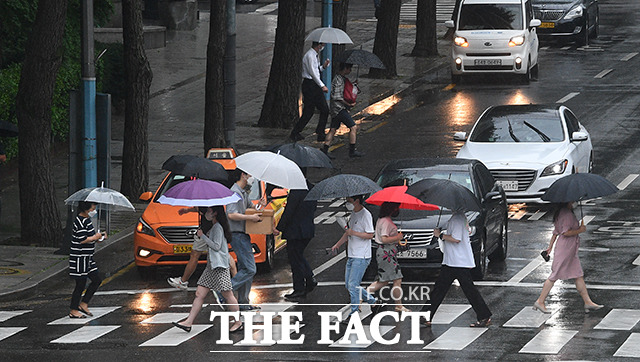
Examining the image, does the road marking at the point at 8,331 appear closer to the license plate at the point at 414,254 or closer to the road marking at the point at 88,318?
the road marking at the point at 88,318

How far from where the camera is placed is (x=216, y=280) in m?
14.3

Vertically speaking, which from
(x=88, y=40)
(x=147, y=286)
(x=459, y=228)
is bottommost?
(x=147, y=286)

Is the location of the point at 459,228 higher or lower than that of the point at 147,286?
higher

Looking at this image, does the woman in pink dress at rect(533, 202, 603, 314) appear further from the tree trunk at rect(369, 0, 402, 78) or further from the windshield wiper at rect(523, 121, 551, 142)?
the tree trunk at rect(369, 0, 402, 78)

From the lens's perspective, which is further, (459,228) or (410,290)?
(410,290)

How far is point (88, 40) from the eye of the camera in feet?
64.3

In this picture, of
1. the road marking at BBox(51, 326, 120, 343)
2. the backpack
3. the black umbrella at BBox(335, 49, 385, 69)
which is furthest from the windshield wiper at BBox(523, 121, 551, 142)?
the road marking at BBox(51, 326, 120, 343)

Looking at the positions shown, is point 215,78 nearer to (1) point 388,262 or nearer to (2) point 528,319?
(1) point 388,262

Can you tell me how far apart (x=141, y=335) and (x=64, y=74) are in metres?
14.0

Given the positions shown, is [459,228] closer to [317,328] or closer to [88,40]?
[317,328]

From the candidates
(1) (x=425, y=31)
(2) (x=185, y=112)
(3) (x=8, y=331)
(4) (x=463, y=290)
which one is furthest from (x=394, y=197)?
(1) (x=425, y=31)

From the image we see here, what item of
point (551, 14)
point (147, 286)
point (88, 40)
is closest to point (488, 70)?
point (551, 14)

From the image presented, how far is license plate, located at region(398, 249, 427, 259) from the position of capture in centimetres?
1636

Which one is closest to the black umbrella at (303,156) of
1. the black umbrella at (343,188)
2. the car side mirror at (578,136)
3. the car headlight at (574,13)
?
the black umbrella at (343,188)
